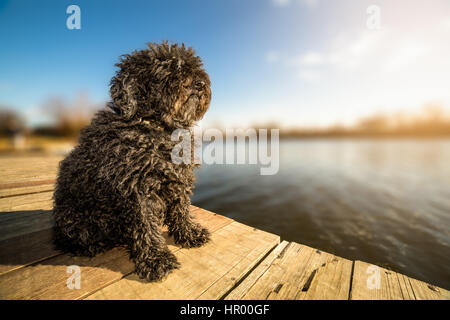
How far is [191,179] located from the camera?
106 inches

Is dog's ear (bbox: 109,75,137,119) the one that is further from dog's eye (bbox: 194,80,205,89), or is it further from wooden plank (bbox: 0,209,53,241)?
wooden plank (bbox: 0,209,53,241)

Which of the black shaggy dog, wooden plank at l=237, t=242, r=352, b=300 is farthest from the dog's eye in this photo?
wooden plank at l=237, t=242, r=352, b=300

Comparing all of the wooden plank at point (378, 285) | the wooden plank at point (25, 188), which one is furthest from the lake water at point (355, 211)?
the wooden plank at point (25, 188)

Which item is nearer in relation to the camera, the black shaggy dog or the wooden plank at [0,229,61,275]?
the black shaggy dog

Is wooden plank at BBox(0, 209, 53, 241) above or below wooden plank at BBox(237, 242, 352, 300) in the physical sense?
above

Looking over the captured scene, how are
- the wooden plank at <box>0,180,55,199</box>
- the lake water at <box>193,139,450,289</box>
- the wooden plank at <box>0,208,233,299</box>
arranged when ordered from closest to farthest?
the wooden plank at <box>0,208,233,299</box>, the lake water at <box>193,139,450,289</box>, the wooden plank at <box>0,180,55,199</box>

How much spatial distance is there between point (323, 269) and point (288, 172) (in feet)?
34.6

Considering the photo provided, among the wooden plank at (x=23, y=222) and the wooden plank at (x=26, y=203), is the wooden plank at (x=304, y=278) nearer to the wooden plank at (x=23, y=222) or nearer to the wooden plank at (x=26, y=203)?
the wooden plank at (x=23, y=222)

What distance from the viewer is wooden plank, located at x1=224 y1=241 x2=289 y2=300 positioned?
1.99 meters

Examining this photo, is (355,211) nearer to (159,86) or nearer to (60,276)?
(159,86)

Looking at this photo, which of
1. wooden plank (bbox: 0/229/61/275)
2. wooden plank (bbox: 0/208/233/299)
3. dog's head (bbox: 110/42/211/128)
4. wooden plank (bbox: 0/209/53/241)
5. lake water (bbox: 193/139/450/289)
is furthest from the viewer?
lake water (bbox: 193/139/450/289)

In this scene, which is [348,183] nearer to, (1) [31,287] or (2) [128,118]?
(2) [128,118]

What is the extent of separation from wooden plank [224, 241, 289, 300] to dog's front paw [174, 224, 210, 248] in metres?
0.87
